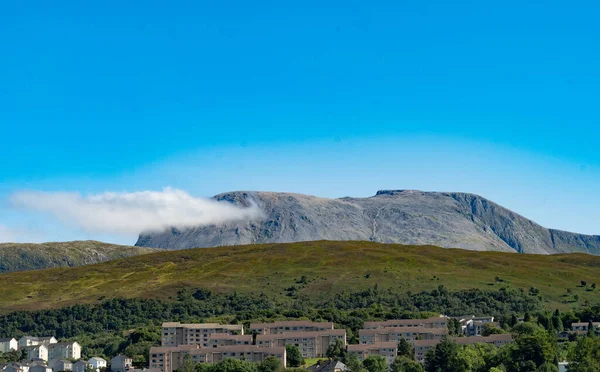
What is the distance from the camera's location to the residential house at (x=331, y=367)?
123812 mm

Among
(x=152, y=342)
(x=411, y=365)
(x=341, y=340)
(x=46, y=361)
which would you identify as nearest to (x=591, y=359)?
(x=411, y=365)

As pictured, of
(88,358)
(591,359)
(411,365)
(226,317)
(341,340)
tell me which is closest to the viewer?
(591,359)

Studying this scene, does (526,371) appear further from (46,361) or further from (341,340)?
(46,361)

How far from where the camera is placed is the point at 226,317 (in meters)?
188

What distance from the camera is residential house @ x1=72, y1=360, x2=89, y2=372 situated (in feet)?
479

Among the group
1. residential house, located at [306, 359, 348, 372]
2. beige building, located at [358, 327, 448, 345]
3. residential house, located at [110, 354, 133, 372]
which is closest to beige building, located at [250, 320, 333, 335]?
beige building, located at [358, 327, 448, 345]

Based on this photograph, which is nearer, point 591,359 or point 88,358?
point 591,359

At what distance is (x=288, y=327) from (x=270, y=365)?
32.6 m

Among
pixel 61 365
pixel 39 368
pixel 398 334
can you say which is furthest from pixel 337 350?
pixel 39 368

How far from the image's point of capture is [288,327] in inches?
6137

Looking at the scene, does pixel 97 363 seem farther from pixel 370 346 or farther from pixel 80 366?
pixel 370 346

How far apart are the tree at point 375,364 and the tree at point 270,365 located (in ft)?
45.1

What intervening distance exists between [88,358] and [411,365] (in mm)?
69247

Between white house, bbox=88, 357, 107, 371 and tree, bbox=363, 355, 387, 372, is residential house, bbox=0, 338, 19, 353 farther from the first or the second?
tree, bbox=363, 355, 387, 372
